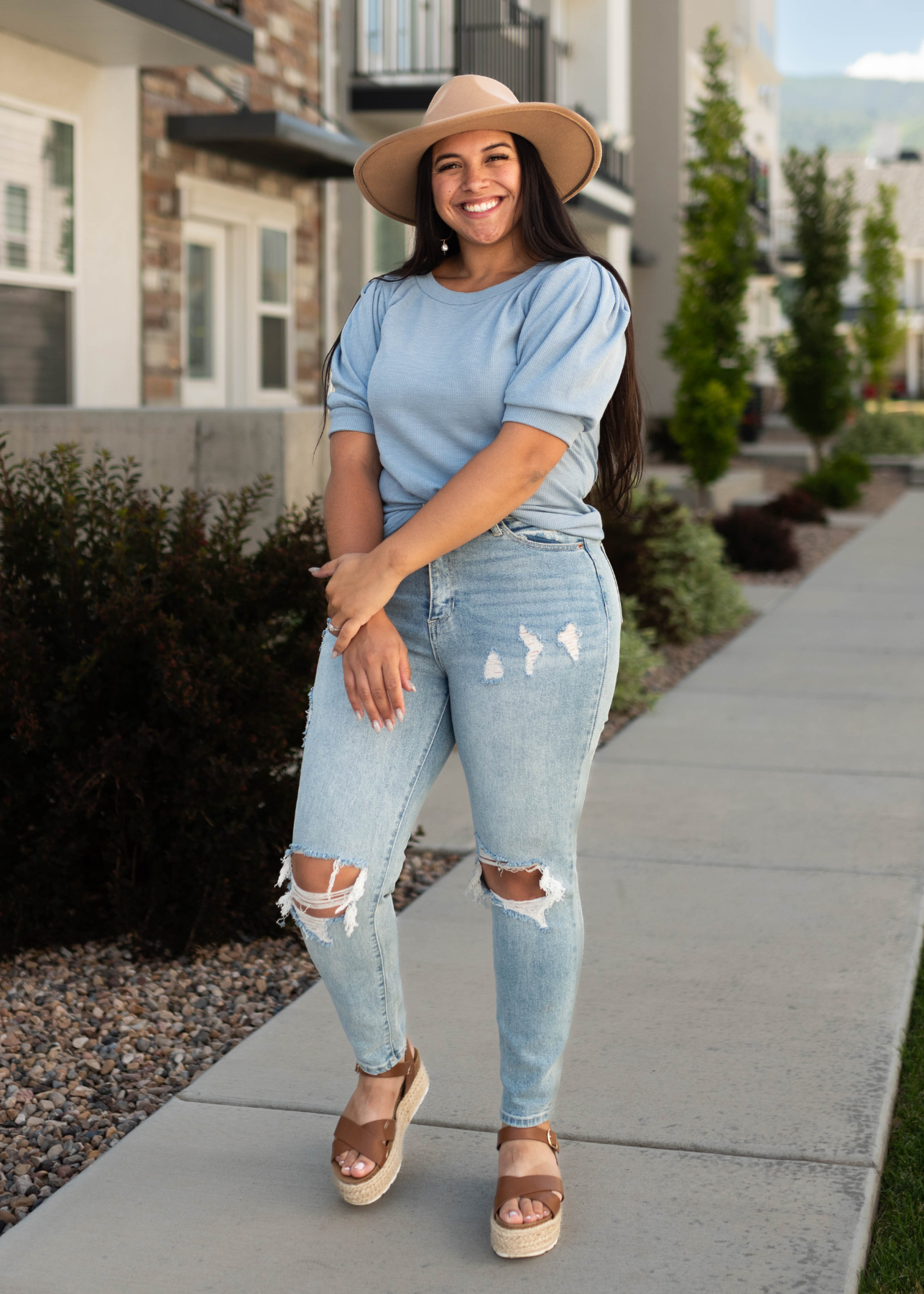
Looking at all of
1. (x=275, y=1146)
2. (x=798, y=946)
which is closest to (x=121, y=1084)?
(x=275, y=1146)

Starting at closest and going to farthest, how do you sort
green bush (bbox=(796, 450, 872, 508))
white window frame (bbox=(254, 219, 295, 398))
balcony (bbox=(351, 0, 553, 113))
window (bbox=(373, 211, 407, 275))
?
white window frame (bbox=(254, 219, 295, 398)) → balcony (bbox=(351, 0, 553, 113)) → window (bbox=(373, 211, 407, 275)) → green bush (bbox=(796, 450, 872, 508))

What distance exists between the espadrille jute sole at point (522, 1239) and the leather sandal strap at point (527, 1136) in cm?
14

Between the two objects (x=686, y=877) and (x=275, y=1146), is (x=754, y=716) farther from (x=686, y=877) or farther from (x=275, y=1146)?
(x=275, y=1146)

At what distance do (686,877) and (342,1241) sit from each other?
2.30m

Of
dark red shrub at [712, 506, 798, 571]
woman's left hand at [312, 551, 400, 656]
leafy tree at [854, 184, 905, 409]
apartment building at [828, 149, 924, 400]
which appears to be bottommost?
dark red shrub at [712, 506, 798, 571]

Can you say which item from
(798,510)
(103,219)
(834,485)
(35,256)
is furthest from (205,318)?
(834,485)

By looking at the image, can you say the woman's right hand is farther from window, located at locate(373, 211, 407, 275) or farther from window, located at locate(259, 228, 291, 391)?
window, located at locate(373, 211, 407, 275)

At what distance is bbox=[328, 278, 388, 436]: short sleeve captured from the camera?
2617 millimetres

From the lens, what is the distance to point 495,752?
2.47 metres

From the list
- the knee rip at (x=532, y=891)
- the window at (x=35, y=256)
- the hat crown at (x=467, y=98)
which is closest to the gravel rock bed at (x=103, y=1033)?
the knee rip at (x=532, y=891)

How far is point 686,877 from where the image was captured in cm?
468

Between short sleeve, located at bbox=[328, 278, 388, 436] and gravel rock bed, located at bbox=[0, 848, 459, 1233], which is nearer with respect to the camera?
short sleeve, located at bbox=[328, 278, 388, 436]

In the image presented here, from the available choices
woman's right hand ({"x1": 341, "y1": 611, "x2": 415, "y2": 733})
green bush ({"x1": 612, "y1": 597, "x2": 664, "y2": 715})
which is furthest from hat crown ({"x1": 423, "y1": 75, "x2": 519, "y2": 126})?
green bush ({"x1": 612, "y1": 597, "x2": 664, "y2": 715})

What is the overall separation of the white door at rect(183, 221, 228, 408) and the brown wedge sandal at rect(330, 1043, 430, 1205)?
8.17 m
